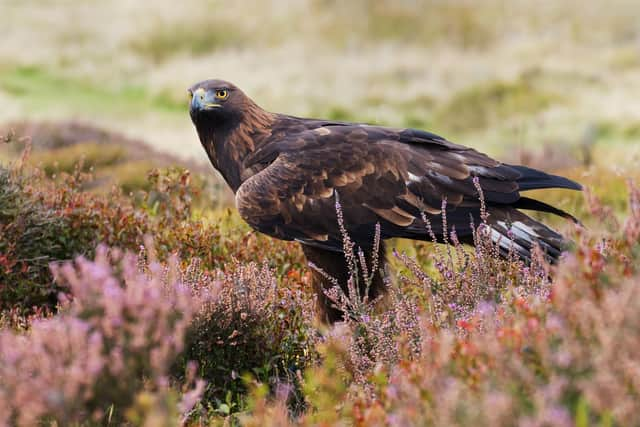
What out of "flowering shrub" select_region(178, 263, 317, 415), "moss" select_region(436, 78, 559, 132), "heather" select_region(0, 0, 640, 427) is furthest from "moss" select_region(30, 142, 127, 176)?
"moss" select_region(436, 78, 559, 132)

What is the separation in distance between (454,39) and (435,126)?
34.8ft

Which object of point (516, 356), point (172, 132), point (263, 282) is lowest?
point (172, 132)

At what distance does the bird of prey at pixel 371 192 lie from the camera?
18.7ft

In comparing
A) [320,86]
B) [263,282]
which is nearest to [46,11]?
[320,86]

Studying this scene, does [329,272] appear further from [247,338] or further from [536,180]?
[536,180]

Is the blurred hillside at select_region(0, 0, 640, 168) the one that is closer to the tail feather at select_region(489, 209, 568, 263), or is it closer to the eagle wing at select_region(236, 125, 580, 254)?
the eagle wing at select_region(236, 125, 580, 254)

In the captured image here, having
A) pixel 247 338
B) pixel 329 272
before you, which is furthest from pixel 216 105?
pixel 247 338

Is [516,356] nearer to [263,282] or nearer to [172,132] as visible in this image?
[263,282]

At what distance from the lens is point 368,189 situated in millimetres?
5848

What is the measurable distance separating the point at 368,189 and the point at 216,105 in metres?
1.24

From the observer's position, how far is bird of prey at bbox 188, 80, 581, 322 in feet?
18.7

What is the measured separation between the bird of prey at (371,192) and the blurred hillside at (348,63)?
13006mm

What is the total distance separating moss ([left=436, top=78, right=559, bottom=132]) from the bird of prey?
19163 millimetres

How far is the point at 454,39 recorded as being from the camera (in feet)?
115
